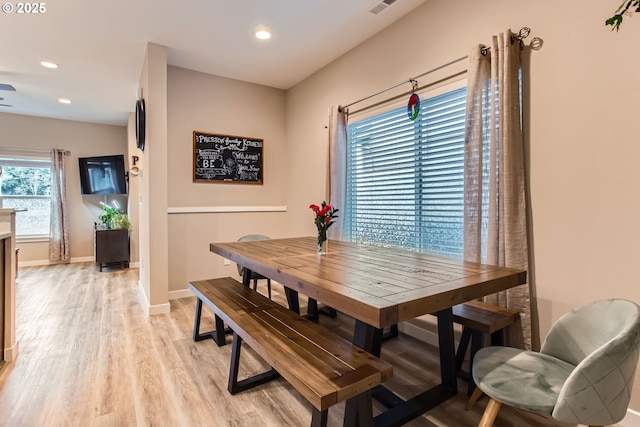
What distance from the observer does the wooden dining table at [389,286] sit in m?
1.21

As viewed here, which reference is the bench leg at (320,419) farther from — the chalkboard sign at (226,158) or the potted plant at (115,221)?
the potted plant at (115,221)

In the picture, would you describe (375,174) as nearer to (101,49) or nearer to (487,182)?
(487,182)

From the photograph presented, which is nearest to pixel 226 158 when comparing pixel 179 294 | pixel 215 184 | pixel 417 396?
pixel 215 184

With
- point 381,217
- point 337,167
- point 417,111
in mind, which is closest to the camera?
point 417,111

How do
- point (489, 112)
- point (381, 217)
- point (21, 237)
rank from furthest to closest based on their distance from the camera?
1. point (21, 237)
2. point (381, 217)
3. point (489, 112)

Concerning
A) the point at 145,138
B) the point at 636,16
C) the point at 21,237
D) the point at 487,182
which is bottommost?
the point at 21,237

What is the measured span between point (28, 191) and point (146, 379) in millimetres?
5960

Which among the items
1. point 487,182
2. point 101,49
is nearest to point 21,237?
point 101,49

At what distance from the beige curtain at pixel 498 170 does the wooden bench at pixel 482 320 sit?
97 millimetres

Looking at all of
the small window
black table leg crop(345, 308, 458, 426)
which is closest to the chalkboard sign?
black table leg crop(345, 308, 458, 426)

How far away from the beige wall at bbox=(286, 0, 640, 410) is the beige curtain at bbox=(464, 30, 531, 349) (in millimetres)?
101

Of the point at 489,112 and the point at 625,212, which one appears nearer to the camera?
the point at 625,212

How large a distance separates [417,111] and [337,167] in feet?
3.45

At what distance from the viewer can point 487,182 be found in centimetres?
208
